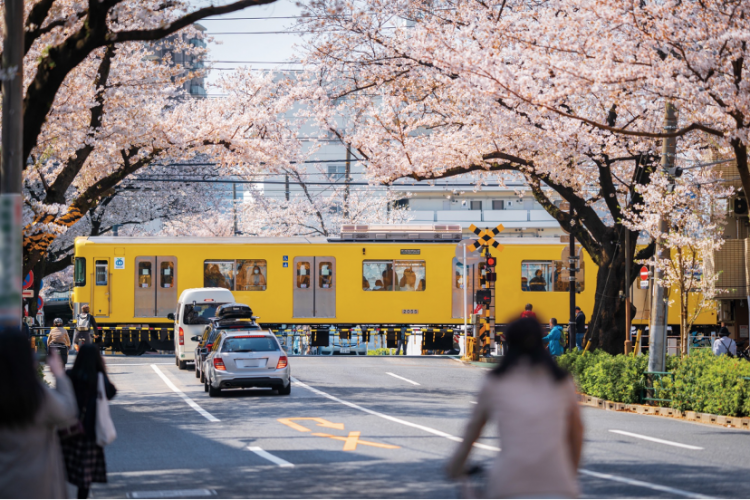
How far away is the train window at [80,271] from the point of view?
31.9 metres

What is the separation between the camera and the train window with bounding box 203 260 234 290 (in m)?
32.4

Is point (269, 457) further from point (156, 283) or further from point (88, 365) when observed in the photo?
point (156, 283)

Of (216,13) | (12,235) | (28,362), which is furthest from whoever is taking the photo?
(216,13)

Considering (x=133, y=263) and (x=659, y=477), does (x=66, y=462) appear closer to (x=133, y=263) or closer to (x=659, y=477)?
(x=659, y=477)

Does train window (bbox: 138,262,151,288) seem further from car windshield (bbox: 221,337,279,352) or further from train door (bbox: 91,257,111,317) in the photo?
car windshield (bbox: 221,337,279,352)

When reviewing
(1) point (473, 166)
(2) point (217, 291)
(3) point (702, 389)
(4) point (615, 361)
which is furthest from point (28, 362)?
(2) point (217, 291)

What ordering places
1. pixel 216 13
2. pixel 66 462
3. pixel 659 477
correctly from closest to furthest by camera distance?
pixel 66 462 < pixel 659 477 < pixel 216 13

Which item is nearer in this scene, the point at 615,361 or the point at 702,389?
the point at 702,389

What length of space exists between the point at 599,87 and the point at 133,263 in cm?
2058

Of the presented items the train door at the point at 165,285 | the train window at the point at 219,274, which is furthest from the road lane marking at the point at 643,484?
the train door at the point at 165,285

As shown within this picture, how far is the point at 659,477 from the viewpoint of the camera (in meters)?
10.2

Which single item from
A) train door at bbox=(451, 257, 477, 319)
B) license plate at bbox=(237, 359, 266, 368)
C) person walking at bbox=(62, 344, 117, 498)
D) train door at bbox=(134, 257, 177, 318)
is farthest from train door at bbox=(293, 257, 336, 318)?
person walking at bbox=(62, 344, 117, 498)

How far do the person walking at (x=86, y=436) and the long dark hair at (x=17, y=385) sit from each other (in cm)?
264

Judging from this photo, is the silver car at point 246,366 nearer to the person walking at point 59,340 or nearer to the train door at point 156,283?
the person walking at point 59,340
